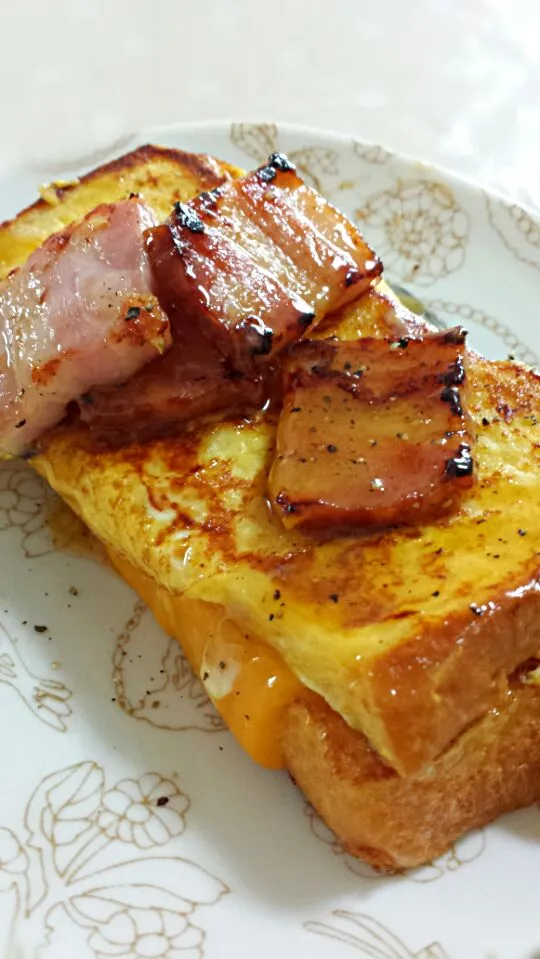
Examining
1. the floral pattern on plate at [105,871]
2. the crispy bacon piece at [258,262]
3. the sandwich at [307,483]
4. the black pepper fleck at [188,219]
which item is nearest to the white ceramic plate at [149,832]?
the floral pattern on plate at [105,871]

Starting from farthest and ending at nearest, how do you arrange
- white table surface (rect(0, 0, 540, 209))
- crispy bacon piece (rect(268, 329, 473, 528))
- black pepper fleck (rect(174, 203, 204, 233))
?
white table surface (rect(0, 0, 540, 209)), black pepper fleck (rect(174, 203, 204, 233)), crispy bacon piece (rect(268, 329, 473, 528))

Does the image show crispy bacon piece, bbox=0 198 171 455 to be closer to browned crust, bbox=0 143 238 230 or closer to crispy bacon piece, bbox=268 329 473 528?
crispy bacon piece, bbox=268 329 473 528

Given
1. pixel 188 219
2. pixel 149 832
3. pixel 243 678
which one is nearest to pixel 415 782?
pixel 243 678

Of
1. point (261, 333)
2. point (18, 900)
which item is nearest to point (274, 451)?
point (261, 333)

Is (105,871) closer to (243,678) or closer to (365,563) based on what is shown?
(243,678)

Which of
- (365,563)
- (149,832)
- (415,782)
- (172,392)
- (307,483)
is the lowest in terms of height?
(149,832)

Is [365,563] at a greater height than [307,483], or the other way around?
[307,483]

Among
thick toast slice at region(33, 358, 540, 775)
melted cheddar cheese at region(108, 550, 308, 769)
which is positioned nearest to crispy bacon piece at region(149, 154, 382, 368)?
thick toast slice at region(33, 358, 540, 775)
